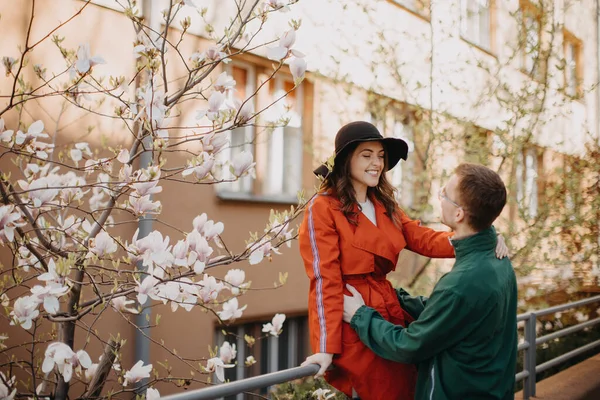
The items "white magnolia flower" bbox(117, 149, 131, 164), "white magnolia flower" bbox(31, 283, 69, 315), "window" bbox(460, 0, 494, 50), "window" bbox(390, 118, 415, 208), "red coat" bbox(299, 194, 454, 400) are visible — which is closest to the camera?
"white magnolia flower" bbox(31, 283, 69, 315)

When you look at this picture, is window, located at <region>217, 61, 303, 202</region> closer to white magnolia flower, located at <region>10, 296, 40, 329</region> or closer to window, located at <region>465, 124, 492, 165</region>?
window, located at <region>465, 124, 492, 165</region>

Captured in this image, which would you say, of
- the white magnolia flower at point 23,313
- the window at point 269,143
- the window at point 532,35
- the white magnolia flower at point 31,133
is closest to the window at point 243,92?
the window at point 269,143

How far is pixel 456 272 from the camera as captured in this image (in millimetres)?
2512

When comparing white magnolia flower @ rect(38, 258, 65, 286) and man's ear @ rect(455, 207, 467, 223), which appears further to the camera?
man's ear @ rect(455, 207, 467, 223)

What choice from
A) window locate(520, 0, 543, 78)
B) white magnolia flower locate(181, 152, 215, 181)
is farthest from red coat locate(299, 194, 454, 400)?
window locate(520, 0, 543, 78)

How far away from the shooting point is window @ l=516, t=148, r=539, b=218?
6695mm

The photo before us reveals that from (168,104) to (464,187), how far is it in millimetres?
1466

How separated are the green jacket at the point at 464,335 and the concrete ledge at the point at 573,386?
2735 mm

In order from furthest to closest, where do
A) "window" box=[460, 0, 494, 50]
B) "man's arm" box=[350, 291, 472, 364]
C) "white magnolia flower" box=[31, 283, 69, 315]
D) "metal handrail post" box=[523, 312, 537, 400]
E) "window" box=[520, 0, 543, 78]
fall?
"window" box=[460, 0, 494, 50], "window" box=[520, 0, 543, 78], "metal handrail post" box=[523, 312, 537, 400], "man's arm" box=[350, 291, 472, 364], "white magnolia flower" box=[31, 283, 69, 315]

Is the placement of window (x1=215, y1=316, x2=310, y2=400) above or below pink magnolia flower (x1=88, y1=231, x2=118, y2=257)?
below

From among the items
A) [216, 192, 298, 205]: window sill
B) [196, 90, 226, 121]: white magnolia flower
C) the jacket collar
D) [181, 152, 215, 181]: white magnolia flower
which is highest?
[196, 90, 226, 121]: white magnolia flower

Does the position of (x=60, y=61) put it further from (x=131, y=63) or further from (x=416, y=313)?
(x=416, y=313)

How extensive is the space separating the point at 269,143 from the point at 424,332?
5.50 m

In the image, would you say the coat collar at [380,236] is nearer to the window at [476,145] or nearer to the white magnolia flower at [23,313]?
the white magnolia flower at [23,313]
